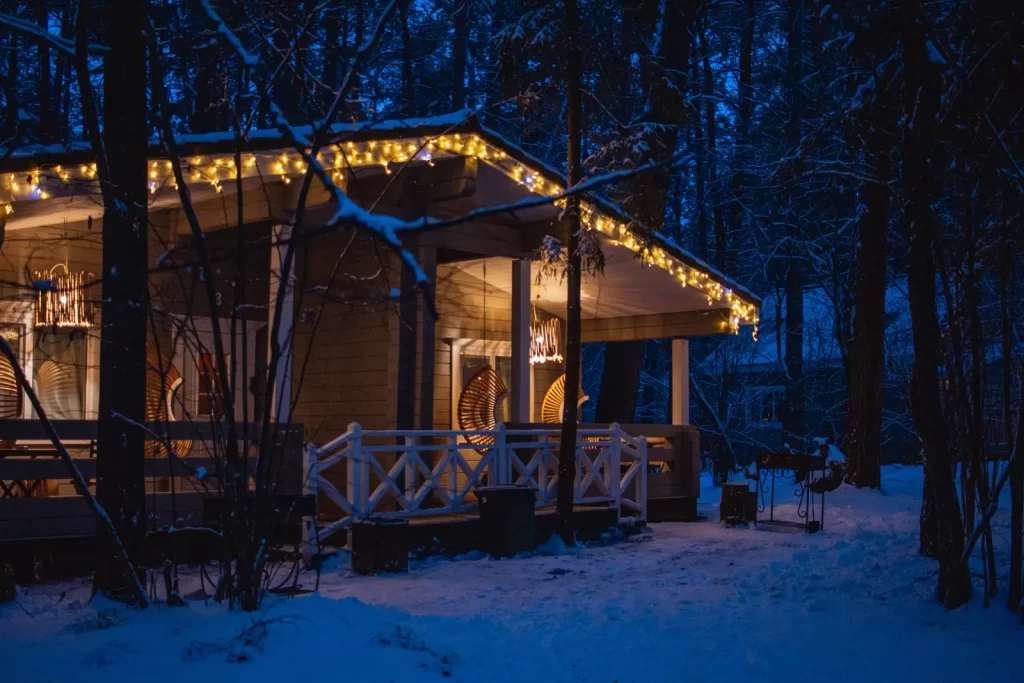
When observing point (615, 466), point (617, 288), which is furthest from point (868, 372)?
point (615, 466)

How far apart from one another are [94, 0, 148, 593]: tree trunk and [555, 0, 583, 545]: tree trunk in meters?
5.65

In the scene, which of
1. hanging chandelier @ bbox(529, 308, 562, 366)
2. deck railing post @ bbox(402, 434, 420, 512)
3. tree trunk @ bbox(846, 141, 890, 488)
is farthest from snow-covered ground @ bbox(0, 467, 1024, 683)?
tree trunk @ bbox(846, 141, 890, 488)

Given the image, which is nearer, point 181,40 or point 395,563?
point 181,40

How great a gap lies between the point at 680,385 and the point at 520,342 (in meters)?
4.37

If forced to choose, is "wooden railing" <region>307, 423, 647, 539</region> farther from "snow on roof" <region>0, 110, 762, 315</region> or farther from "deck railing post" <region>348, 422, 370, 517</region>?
"snow on roof" <region>0, 110, 762, 315</region>

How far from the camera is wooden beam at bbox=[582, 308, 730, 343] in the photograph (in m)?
15.5

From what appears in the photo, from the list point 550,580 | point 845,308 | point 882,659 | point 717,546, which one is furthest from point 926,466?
point 845,308

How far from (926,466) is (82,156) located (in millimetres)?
7382

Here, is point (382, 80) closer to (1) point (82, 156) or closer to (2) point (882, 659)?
(1) point (82, 156)

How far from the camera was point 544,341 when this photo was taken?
15.9 m

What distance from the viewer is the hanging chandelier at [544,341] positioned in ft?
51.7

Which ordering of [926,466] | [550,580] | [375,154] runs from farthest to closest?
[375,154], [550,580], [926,466]

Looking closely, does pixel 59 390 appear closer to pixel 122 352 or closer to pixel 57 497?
pixel 57 497

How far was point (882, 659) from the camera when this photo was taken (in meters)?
6.23
